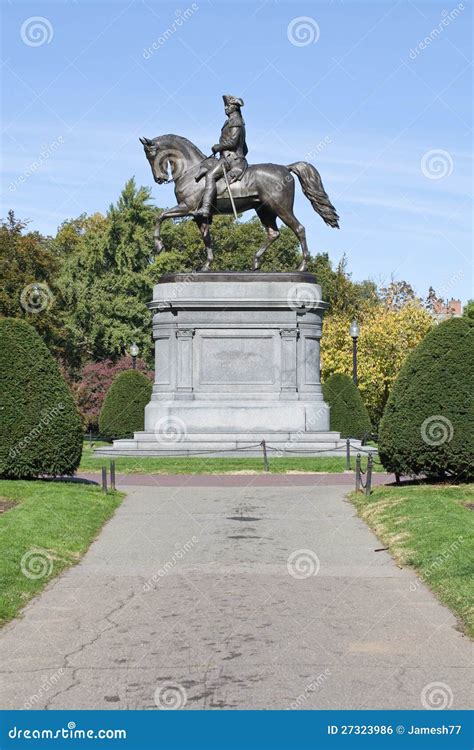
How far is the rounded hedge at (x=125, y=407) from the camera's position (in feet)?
138

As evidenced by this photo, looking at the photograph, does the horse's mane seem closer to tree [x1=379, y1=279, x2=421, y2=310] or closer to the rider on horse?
the rider on horse

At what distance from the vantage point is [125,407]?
139 feet

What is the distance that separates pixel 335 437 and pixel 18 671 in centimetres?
2610

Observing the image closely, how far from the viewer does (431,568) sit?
13688 mm

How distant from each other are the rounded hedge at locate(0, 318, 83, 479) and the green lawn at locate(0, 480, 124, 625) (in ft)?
1.44

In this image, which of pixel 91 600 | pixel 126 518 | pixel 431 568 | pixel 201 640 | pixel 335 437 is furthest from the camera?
pixel 335 437

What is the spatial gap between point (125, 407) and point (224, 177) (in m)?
10.5

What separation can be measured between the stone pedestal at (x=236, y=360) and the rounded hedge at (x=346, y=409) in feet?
13.8

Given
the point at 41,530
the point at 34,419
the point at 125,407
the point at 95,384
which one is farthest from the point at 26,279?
the point at 41,530

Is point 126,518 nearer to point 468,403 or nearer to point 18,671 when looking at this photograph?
point 468,403

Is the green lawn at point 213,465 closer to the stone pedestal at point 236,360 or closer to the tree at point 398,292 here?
the stone pedestal at point 236,360

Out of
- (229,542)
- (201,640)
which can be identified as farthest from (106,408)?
(201,640)

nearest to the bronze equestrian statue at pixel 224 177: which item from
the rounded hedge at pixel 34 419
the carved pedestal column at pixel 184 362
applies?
the carved pedestal column at pixel 184 362
